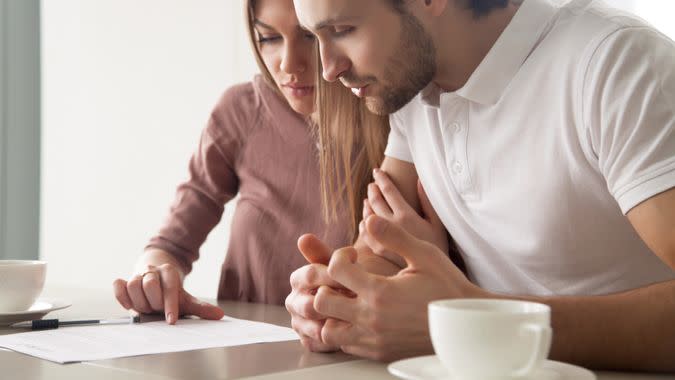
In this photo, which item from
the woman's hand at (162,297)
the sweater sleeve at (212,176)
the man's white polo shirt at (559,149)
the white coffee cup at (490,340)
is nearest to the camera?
the white coffee cup at (490,340)

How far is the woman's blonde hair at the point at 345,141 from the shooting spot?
1648 millimetres

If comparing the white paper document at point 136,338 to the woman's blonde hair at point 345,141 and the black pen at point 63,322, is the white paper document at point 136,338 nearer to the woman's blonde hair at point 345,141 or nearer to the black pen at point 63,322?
the black pen at point 63,322

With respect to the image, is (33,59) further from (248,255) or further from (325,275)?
(325,275)

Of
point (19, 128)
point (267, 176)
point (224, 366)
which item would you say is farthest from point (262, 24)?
point (19, 128)

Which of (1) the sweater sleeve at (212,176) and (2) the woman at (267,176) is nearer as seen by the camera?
(2) the woman at (267,176)

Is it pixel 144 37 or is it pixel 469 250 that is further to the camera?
pixel 144 37

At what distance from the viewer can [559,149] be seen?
1183 mm

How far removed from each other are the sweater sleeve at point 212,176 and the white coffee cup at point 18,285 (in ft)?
1.88

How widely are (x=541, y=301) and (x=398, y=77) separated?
474 millimetres

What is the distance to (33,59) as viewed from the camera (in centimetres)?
360

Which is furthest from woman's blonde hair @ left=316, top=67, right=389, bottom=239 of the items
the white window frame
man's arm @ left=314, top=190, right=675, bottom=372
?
the white window frame

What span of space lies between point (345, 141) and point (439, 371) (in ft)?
3.13

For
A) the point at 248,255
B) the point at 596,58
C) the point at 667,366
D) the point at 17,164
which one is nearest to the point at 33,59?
the point at 17,164

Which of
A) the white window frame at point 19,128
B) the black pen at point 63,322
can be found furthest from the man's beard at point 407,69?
the white window frame at point 19,128
